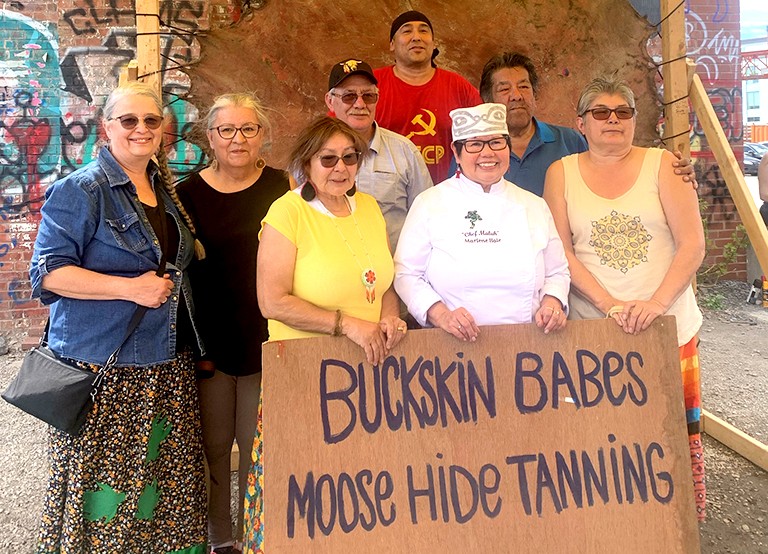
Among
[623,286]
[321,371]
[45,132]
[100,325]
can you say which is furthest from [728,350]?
[45,132]

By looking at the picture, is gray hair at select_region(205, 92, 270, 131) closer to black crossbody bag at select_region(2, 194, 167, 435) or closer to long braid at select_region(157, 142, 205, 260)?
long braid at select_region(157, 142, 205, 260)

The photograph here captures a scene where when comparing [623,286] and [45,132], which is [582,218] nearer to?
[623,286]

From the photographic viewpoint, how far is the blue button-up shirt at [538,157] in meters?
2.40

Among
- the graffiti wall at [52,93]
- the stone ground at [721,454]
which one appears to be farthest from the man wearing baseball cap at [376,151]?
the graffiti wall at [52,93]

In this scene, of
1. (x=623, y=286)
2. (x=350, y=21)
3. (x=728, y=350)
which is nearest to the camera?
(x=623, y=286)

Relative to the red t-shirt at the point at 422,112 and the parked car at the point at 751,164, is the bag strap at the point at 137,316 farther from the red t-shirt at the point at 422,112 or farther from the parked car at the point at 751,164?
the parked car at the point at 751,164

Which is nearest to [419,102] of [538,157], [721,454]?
[538,157]

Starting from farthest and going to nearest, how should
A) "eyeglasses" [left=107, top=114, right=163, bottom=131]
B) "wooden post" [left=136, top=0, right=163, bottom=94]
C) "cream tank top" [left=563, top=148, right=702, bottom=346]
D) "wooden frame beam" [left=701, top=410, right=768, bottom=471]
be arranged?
1. "wooden frame beam" [left=701, top=410, right=768, bottom=471]
2. "wooden post" [left=136, top=0, right=163, bottom=94]
3. "cream tank top" [left=563, top=148, right=702, bottom=346]
4. "eyeglasses" [left=107, top=114, right=163, bottom=131]

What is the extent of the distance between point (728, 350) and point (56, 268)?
17.6 feet

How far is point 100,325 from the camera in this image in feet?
5.80

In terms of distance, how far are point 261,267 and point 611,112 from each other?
4.35 ft

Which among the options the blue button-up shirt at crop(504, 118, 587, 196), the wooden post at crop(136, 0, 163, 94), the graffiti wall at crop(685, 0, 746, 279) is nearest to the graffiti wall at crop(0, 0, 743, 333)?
the wooden post at crop(136, 0, 163, 94)

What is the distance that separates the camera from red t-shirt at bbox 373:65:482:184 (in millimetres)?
2656

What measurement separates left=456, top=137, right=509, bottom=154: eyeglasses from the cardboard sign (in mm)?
568
